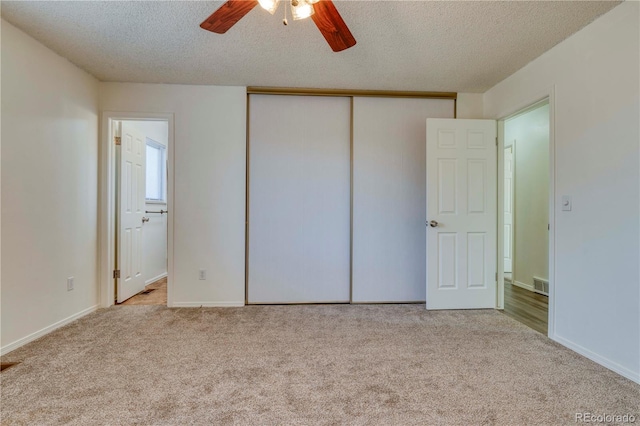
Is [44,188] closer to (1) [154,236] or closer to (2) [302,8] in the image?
(1) [154,236]

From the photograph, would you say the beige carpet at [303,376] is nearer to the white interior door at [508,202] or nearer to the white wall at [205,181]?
the white wall at [205,181]

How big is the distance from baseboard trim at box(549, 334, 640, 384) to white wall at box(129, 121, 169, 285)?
171 inches

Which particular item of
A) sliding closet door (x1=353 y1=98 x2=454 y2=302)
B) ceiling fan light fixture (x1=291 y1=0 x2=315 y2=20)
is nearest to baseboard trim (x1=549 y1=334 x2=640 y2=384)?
sliding closet door (x1=353 y1=98 x2=454 y2=302)

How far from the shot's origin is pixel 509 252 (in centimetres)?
435

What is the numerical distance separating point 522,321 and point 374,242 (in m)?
1.52

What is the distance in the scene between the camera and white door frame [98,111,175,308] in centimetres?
300

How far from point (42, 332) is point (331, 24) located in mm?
3072

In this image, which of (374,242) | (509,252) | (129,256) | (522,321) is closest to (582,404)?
(522,321)

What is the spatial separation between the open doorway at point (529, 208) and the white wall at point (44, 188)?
14.1 ft

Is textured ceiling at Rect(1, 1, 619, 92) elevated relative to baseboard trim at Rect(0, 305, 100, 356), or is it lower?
elevated

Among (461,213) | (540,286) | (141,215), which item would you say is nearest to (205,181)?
(141,215)

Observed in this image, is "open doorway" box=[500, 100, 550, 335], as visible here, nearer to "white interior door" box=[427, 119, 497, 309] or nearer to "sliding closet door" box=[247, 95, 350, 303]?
"white interior door" box=[427, 119, 497, 309]

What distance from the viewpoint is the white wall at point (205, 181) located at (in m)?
3.04

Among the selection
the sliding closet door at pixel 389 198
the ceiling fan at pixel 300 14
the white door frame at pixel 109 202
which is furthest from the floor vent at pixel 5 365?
the sliding closet door at pixel 389 198
